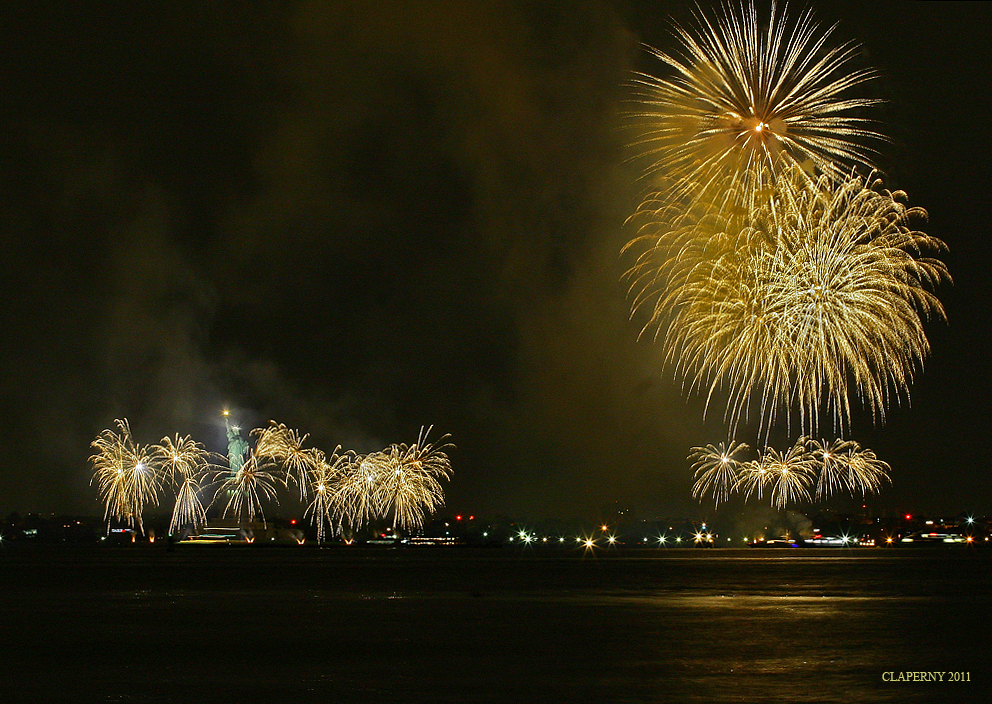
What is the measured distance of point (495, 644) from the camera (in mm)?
23047

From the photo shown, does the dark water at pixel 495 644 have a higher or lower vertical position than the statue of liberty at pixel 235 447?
lower

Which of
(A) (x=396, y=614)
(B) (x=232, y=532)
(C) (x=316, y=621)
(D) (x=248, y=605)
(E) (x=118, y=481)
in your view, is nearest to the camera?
(C) (x=316, y=621)

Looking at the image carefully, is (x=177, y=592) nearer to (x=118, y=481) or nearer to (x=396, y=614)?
(x=396, y=614)

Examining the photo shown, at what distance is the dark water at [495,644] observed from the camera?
1677cm

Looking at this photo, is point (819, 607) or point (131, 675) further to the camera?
point (819, 607)

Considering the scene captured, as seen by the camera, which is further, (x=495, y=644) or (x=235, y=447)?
(x=235, y=447)

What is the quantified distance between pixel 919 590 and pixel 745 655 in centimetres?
2491

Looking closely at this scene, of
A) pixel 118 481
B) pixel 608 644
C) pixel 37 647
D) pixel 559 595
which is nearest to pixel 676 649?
pixel 608 644

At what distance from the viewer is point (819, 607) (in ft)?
107

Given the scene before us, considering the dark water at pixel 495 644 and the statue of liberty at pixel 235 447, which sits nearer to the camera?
the dark water at pixel 495 644

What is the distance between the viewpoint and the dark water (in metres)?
16.8

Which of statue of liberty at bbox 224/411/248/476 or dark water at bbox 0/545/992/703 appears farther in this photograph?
statue of liberty at bbox 224/411/248/476

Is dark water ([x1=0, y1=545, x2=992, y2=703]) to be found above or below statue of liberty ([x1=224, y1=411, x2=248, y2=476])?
below

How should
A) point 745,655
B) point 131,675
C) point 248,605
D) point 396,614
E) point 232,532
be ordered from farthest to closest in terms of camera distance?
1. point 232,532
2. point 248,605
3. point 396,614
4. point 745,655
5. point 131,675
